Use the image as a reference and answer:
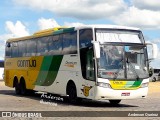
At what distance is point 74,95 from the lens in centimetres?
1945

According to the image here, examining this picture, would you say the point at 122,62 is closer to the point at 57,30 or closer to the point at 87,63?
the point at 87,63

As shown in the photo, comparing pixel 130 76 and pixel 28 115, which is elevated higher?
pixel 130 76

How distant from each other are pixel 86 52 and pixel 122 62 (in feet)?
5.25

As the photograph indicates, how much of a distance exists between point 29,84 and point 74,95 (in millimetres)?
6099

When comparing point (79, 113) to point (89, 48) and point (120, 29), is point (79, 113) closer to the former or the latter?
point (89, 48)

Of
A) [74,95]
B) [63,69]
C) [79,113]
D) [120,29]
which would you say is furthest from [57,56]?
[79,113]

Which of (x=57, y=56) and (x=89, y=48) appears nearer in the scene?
(x=89, y=48)

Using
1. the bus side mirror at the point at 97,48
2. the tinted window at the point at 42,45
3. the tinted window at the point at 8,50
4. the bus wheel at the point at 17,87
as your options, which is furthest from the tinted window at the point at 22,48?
the bus side mirror at the point at 97,48

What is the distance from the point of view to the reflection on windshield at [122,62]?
58.0 ft

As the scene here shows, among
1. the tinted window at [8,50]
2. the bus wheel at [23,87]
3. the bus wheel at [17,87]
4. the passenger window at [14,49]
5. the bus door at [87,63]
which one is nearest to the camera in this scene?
the bus door at [87,63]

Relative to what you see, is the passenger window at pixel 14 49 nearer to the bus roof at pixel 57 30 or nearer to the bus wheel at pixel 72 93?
the bus roof at pixel 57 30

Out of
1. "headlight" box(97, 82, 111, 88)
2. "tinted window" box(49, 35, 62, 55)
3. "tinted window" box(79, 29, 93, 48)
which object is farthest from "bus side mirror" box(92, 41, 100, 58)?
"tinted window" box(49, 35, 62, 55)

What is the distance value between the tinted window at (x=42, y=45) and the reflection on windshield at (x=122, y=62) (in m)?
5.34

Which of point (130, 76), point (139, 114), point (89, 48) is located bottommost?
point (139, 114)
